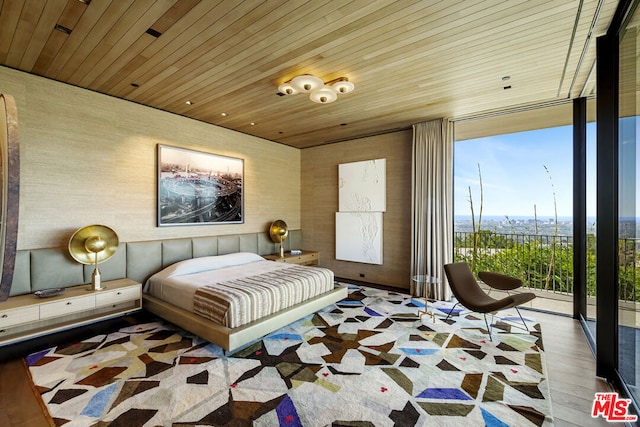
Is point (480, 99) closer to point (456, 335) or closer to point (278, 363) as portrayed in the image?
point (456, 335)

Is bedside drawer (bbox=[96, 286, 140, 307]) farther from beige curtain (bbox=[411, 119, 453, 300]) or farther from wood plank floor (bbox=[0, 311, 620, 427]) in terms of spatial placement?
beige curtain (bbox=[411, 119, 453, 300])

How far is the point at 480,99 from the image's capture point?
3.81 meters

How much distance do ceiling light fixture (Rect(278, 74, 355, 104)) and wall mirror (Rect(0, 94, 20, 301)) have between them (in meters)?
2.73

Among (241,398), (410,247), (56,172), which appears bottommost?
(241,398)

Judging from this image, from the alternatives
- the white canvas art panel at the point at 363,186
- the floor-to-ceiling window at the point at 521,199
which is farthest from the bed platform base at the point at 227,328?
the floor-to-ceiling window at the point at 521,199

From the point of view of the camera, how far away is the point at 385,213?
5.34m

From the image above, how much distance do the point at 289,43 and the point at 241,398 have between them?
3.05 metres

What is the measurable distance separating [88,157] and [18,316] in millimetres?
1880

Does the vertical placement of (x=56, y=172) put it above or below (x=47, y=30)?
below

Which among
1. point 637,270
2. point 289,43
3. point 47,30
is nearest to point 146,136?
point 47,30

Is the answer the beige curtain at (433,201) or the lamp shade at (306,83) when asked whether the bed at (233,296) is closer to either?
the beige curtain at (433,201)

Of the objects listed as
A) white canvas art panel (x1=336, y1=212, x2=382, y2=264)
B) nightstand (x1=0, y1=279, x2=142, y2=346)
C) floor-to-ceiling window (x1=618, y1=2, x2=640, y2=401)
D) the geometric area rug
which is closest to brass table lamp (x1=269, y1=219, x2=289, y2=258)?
white canvas art panel (x1=336, y1=212, x2=382, y2=264)

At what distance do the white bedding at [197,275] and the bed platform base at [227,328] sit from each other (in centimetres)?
10

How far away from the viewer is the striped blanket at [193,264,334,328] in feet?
9.29
